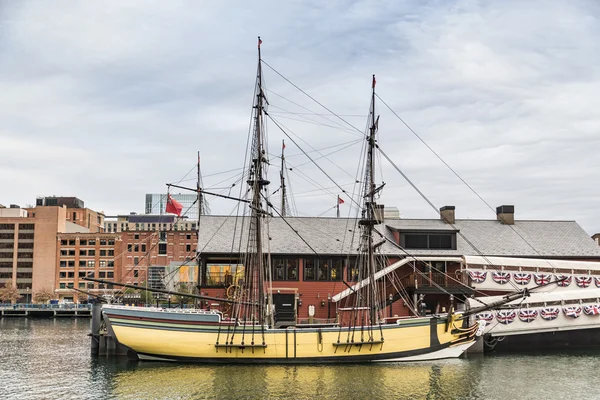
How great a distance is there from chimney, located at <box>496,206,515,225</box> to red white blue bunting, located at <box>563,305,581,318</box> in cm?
1390

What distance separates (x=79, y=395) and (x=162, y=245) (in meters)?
102

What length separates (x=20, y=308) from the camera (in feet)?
352

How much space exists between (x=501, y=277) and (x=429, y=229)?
7582mm

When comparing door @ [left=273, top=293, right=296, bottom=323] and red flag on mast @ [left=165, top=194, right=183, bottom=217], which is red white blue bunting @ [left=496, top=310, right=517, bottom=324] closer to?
door @ [left=273, top=293, right=296, bottom=323]

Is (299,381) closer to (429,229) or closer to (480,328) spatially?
(480,328)

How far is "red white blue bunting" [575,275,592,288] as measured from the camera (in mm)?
51188

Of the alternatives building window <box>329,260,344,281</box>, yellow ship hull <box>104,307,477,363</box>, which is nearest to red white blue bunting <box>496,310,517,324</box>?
yellow ship hull <box>104,307,477,363</box>

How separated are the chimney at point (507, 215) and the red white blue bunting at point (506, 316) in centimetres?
1516

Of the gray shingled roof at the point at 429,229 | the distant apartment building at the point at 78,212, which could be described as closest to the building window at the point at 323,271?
the gray shingled roof at the point at 429,229

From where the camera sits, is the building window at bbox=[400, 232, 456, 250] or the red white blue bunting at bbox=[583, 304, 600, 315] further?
the building window at bbox=[400, 232, 456, 250]

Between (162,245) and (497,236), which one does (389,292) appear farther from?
(162,245)

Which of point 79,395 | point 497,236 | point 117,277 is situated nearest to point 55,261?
point 117,277

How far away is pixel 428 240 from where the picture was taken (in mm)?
56281

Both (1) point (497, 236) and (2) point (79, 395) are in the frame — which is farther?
(1) point (497, 236)
